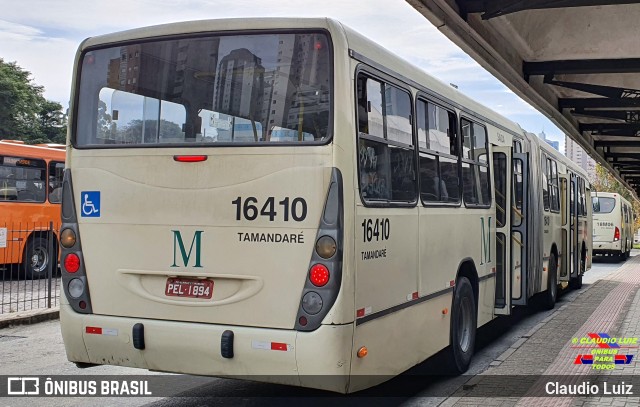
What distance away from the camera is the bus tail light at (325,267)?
5012 millimetres

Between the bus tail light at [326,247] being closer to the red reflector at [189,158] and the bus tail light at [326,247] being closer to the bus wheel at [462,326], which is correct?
the red reflector at [189,158]

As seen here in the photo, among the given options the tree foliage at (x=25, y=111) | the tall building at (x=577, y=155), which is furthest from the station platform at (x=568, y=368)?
the tree foliage at (x=25, y=111)

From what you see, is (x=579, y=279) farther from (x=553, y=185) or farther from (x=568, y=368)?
(x=568, y=368)

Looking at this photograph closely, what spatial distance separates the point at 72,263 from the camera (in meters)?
5.92

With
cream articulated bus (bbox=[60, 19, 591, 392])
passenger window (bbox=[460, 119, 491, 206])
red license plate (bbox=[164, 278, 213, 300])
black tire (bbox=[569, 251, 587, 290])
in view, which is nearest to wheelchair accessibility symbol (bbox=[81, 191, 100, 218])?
cream articulated bus (bbox=[60, 19, 591, 392])

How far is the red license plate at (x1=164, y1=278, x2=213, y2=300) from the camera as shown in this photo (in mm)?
5371

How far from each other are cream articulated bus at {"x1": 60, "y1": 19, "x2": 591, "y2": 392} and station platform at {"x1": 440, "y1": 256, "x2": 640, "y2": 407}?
100 cm

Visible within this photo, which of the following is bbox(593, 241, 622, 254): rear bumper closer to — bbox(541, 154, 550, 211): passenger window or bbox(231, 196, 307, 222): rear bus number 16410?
bbox(541, 154, 550, 211): passenger window

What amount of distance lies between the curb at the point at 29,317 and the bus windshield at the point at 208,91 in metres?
5.61

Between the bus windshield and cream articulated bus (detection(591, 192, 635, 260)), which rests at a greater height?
the bus windshield

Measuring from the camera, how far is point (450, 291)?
24.5 feet

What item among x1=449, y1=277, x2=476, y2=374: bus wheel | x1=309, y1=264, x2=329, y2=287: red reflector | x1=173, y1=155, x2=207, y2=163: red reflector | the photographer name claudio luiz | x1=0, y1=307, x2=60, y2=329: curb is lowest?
the photographer name claudio luiz

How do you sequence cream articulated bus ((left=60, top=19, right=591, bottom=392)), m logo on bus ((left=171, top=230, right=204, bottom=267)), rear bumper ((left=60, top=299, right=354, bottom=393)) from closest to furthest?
rear bumper ((left=60, top=299, right=354, bottom=393)) → cream articulated bus ((left=60, top=19, right=591, bottom=392)) → m logo on bus ((left=171, top=230, right=204, bottom=267))

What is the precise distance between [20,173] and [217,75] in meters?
12.7
